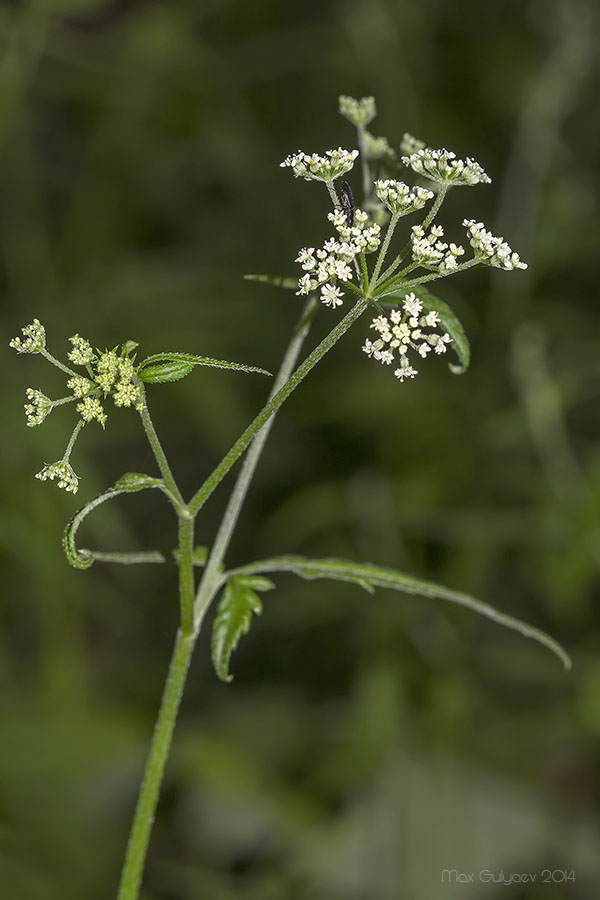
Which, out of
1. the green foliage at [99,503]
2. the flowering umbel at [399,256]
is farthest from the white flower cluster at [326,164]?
the green foliage at [99,503]

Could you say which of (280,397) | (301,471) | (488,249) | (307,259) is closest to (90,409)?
(280,397)

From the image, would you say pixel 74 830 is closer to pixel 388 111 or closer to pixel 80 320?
pixel 80 320

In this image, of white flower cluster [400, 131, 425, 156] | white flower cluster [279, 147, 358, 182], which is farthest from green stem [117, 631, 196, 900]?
white flower cluster [400, 131, 425, 156]

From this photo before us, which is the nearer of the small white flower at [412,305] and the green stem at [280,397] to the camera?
the green stem at [280,397]

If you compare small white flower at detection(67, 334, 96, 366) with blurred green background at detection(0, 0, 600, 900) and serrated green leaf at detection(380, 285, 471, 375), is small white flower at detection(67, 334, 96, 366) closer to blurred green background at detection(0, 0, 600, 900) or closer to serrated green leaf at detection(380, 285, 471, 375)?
serrated green leaf at detection(380, 285, 471, 375)

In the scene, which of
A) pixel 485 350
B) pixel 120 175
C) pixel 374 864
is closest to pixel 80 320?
pixel 120 175

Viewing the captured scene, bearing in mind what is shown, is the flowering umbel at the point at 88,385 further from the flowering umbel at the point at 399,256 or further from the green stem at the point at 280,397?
the flowering umbel at the point at 399,256
